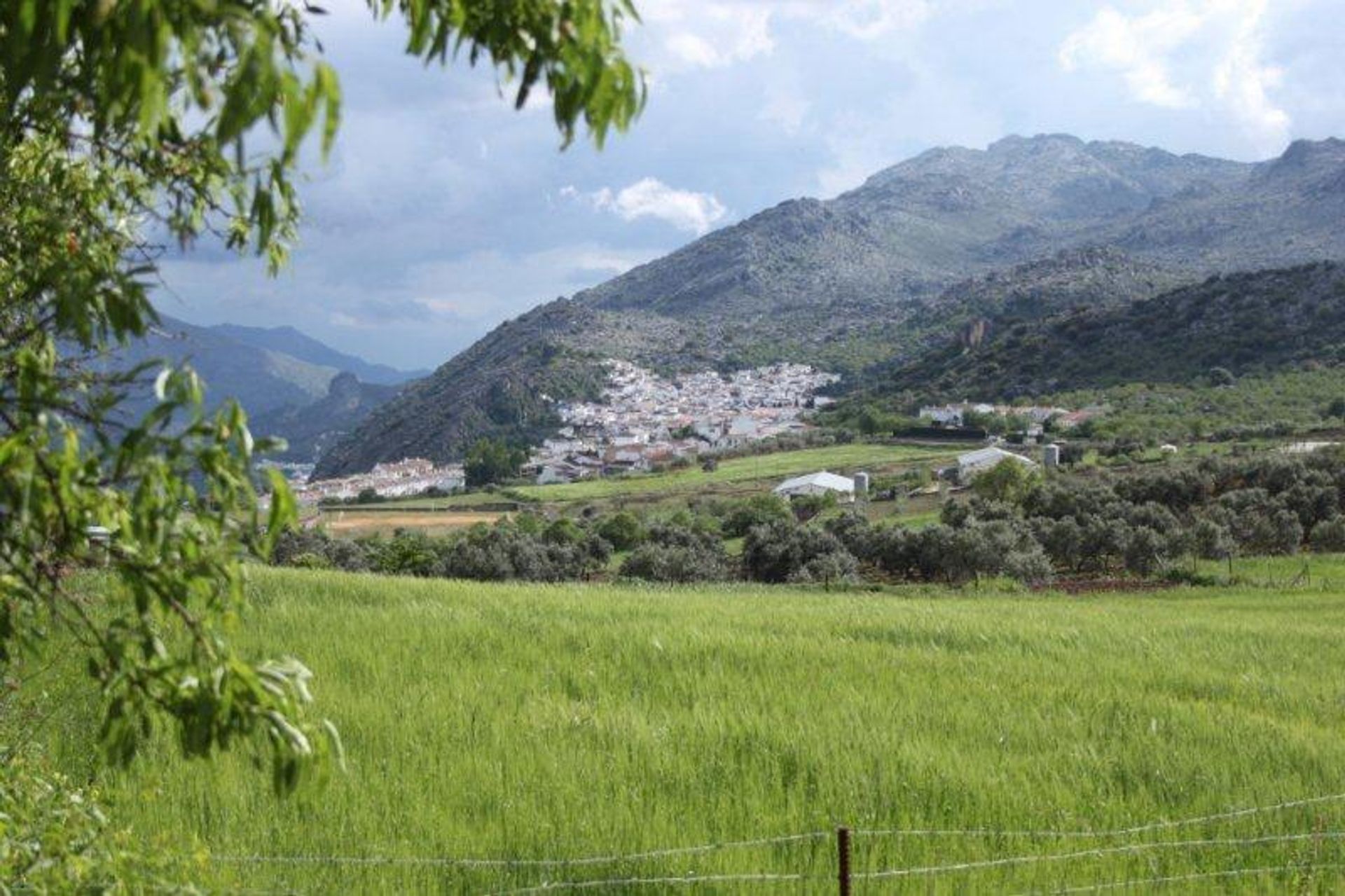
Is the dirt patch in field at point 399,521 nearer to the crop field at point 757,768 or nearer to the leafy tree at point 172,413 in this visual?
the crop field at point 757,768

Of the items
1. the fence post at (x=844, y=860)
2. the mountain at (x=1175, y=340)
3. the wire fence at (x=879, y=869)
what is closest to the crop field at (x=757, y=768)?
the wire fence at (x=879, y=869)

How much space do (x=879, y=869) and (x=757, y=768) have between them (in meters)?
1.42

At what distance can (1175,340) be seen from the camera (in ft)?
349

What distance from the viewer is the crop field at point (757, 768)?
524cm

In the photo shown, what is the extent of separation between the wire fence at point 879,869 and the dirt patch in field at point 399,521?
4878 centimetres

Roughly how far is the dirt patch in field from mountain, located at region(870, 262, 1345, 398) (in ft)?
208

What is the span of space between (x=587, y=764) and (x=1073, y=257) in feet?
621

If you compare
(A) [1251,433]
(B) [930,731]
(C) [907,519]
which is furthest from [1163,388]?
(B) [930,731]

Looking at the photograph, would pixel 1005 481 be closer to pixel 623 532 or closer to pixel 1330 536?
pixel 1330 536

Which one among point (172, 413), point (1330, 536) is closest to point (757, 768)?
point (172, 413)

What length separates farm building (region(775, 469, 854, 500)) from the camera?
194 feet

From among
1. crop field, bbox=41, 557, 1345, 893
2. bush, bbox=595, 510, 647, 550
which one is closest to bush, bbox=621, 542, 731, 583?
bush, bbox=595, 510, 647, 550

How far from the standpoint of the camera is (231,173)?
3385 millimetres

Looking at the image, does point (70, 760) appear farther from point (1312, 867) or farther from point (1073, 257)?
point (1073, 257)
